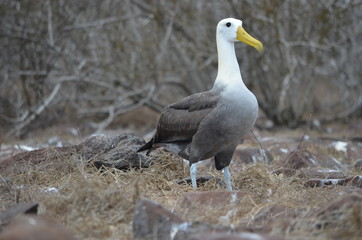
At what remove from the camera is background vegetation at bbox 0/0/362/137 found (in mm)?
8953

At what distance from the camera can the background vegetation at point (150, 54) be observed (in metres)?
8.95

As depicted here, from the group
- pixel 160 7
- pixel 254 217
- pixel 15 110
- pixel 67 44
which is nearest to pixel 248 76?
pixel 160 7

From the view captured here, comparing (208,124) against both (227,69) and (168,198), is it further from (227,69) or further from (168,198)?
(168,198)

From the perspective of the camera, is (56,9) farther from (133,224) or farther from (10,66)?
(133,224)

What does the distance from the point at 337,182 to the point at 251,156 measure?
5.67ft

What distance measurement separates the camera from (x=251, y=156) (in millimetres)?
6031

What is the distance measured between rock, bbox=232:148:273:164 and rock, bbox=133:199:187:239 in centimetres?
298

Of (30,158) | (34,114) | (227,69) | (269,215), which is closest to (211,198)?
(269,215)

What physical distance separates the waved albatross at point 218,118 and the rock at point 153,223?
135 centimetres

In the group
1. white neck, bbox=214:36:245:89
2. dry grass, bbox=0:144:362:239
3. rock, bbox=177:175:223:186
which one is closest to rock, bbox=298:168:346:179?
dry grass, bbox=0:144:362:239

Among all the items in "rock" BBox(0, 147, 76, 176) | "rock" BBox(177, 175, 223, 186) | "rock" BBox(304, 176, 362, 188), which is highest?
"rock" BBox(0, 147, 76, 176)

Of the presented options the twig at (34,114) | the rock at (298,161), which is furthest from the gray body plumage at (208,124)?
the twig at (34,114)

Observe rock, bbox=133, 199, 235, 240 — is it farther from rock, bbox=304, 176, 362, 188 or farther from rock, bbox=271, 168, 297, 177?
rock, bbox=271, 168, 297, 177

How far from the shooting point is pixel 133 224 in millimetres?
2963
